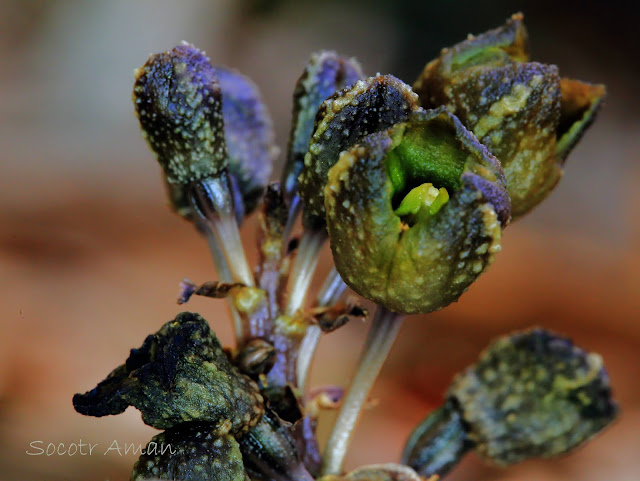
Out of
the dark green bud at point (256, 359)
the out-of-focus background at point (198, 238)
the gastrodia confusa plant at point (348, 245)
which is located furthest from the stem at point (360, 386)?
the out-of-focus background at point (198, 238)

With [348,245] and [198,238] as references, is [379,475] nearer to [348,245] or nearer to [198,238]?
[348,245]

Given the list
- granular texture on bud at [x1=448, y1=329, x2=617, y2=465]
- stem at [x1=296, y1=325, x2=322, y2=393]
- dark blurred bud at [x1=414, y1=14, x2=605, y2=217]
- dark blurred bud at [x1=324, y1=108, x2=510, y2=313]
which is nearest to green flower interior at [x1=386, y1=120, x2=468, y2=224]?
dark blurred bud at [x1=324, y1=108, x2=510, y2=313]

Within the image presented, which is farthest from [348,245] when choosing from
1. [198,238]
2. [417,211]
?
[198,238]

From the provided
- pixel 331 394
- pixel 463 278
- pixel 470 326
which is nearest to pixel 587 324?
pixel 470 326

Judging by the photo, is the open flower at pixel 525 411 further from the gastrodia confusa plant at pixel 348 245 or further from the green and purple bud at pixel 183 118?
the green and purple bud at pixel 183 118

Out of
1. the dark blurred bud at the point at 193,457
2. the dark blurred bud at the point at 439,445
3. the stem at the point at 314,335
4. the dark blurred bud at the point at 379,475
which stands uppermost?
the stem at the point at 314,335

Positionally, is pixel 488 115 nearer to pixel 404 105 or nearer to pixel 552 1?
pixel 404 105
